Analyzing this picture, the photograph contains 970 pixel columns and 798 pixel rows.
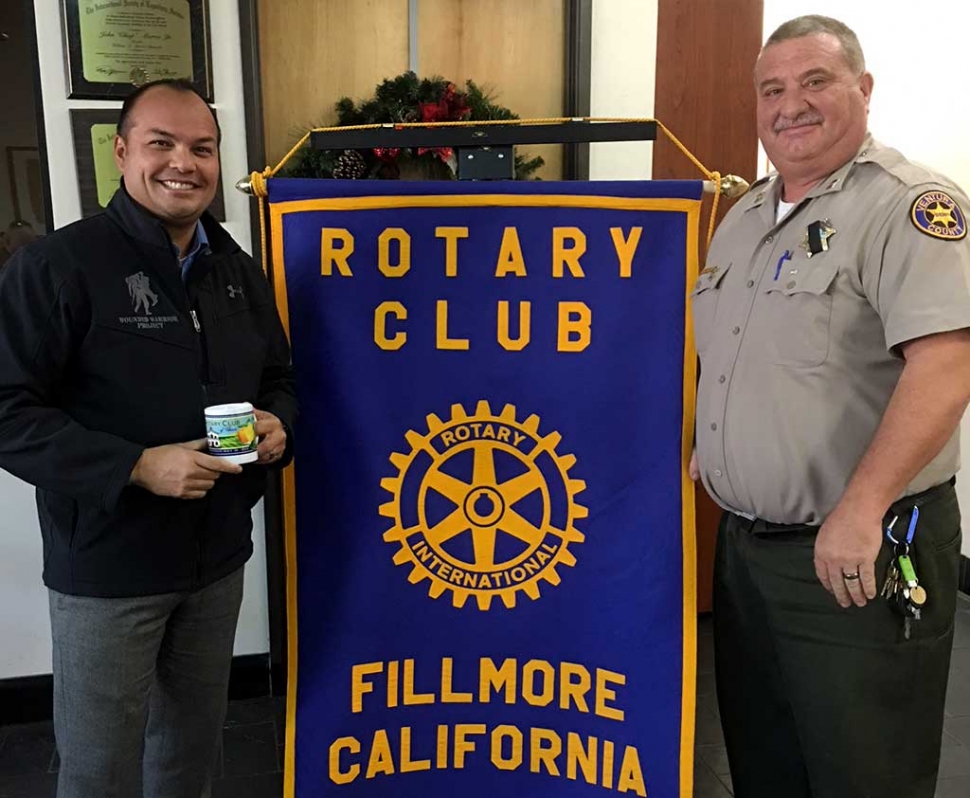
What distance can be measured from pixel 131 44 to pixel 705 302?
157 cm

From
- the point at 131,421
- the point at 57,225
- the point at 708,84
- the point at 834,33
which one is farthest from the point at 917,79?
the point at 131,421

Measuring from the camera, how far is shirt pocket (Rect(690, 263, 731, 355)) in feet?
5.03

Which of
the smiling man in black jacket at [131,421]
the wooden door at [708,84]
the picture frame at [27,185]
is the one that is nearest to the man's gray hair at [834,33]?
the smiling man in black jacket at [131,421]

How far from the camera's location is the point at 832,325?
1310 millimetres

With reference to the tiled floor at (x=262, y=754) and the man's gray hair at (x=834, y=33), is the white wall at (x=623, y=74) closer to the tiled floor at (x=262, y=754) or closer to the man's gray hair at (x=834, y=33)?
the man's gray hair at (x=834, y=33)

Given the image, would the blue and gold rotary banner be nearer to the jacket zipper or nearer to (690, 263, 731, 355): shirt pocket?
(690, 263, 731, 355): shirt pocket

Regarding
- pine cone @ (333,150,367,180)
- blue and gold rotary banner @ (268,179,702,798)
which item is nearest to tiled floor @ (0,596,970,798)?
blue and gold rotary banner @ (268,179,702,798)

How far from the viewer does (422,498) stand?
170 centimetres

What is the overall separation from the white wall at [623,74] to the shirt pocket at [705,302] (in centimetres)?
100

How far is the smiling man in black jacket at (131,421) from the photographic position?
1.26 m

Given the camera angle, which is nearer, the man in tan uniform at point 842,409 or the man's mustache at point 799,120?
the man in tan uniform at point 842,409

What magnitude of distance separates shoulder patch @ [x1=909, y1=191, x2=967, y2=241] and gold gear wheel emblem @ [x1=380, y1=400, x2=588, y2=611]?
0.75m

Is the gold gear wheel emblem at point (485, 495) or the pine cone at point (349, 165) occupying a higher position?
the pine cone at point (349, 165)

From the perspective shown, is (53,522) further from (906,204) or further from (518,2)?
(518,2)
